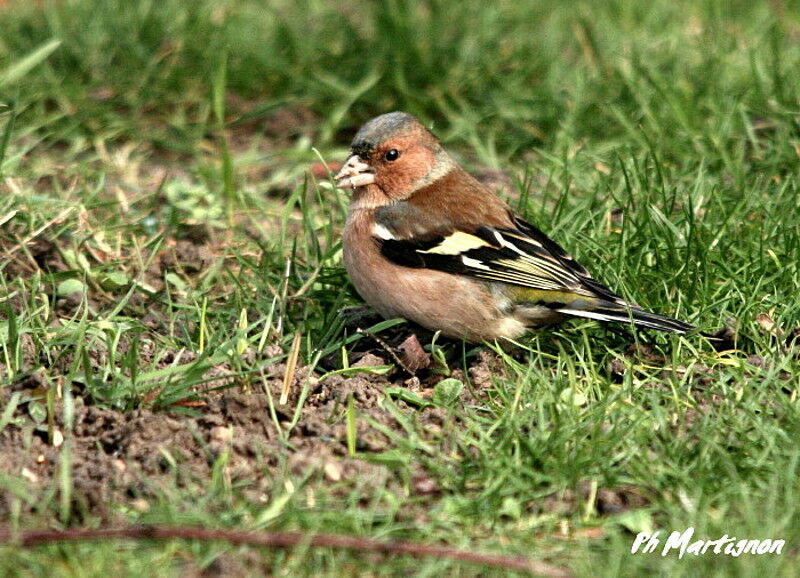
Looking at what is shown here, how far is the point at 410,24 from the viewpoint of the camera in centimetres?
696

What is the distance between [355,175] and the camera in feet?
16.9

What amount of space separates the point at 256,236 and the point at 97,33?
198 cm

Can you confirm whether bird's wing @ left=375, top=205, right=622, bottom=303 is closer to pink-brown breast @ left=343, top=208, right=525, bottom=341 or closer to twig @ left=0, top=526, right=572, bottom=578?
pink-brown breast @ left=343, top=208, right=525, bottom=341

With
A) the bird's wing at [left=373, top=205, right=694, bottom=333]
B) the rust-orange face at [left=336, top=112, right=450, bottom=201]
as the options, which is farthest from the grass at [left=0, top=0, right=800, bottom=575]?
the rust-orange face at [left=336, top=112, right=450, bottom=201]

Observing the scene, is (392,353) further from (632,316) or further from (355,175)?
(355,175)

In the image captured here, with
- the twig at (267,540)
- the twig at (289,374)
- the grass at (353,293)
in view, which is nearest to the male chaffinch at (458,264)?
the grass at (353,293)

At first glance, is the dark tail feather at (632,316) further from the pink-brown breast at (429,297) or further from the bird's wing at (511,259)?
the pink-brown breast at (429,297)

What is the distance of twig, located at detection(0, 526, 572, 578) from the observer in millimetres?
3145

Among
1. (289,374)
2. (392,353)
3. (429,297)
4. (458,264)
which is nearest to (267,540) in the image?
(289,374)

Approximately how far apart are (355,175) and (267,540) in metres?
2.30

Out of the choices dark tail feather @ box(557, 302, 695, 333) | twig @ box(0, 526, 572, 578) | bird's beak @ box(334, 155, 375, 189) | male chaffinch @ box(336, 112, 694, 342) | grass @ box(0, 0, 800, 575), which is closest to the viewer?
twig @ box(0, 526, 572, 578)

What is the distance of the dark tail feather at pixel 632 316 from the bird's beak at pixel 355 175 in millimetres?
1128

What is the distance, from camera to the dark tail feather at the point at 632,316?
4.32 meters

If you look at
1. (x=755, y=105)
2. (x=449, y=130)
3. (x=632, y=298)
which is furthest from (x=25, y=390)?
(x=755, y=105)
